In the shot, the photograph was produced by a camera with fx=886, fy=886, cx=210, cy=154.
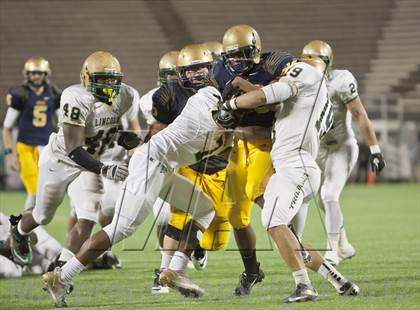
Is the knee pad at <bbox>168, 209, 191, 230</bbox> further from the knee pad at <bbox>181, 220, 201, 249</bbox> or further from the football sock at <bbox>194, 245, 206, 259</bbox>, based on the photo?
the football sock at <bbox>194, 245, 206, 259</bbox>

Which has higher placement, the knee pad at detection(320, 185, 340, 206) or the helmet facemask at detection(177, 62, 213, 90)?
the helmet facemask at detection(177, 62, 213, 90)

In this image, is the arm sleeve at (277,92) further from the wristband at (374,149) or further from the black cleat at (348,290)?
the wristband at (374,149)

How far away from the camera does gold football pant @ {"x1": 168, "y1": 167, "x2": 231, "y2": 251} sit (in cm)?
504

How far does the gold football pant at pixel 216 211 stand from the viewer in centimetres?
504

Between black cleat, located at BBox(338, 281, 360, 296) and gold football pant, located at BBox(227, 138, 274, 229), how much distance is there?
66 centimetres

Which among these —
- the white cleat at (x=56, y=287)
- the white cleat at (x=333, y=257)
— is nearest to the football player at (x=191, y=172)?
the white cleat at (x=56, y=287)

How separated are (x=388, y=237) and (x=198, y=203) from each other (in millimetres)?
3361

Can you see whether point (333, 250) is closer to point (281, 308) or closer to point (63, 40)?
point (281, 308)

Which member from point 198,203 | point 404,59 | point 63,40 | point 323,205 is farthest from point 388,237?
point 63,40

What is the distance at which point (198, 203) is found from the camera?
4.99m

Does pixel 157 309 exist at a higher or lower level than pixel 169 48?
higher

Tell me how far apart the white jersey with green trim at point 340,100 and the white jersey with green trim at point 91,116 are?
139cm

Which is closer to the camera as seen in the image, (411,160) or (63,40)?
(411,160)

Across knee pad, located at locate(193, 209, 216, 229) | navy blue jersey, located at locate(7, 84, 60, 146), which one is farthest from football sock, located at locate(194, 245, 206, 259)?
navy blue jersey, located at locate(7, 84, 60, 146)
